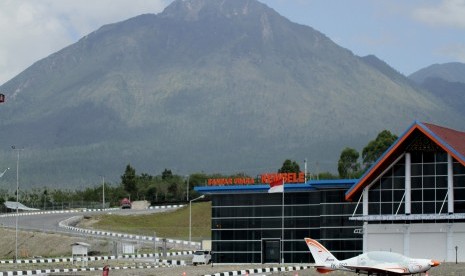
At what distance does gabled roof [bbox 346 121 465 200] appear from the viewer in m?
91.1

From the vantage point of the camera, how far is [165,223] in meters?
168

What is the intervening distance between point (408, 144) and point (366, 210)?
7842 millimetres

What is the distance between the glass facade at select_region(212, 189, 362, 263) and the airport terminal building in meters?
0.10

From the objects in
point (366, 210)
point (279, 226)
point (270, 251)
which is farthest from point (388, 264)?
point (270, 251)

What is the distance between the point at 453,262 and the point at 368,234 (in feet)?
33.9

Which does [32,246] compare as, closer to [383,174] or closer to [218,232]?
[218,232]

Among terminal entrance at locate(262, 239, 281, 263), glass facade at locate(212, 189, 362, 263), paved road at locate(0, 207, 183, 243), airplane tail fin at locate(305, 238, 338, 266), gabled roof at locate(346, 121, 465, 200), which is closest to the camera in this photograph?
airplane tail fin at locate(305, 238, 338, 266)

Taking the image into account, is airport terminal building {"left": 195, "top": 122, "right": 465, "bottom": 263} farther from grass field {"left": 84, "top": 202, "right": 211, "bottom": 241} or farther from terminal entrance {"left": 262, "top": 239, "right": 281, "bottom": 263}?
grass field {"left": 84, "top": 202, "right": 211, "bottom": 241}

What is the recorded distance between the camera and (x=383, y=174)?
95.6 metres

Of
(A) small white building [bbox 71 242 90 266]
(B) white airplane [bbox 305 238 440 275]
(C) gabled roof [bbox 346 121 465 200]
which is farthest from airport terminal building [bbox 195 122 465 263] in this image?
(B) white airplane [bbox 305 238 440 275]

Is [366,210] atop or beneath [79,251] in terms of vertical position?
atop

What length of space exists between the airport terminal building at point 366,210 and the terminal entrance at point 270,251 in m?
0.10

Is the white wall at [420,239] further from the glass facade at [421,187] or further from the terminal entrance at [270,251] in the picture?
the terminal entrance at [270,251]

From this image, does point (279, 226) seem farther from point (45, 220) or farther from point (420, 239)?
point (45, 220)
